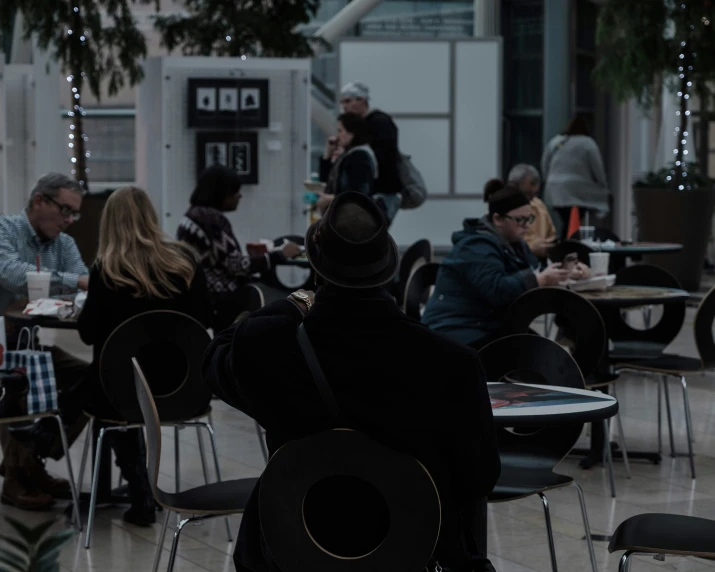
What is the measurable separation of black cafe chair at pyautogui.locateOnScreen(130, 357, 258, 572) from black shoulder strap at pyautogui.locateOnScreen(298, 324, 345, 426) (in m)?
0.97

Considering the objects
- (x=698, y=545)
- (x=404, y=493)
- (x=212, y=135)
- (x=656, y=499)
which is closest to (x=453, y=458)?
(x=404, y=493)

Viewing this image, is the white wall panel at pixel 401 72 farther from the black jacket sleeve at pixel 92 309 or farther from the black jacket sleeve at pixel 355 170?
the black jacket sleeve at pixel 92 309

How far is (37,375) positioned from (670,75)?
9249 millimetres

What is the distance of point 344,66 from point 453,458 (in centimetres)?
1046

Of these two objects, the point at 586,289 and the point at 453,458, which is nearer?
the point at 453,458

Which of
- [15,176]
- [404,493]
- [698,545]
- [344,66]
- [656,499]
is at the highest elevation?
[344,66]

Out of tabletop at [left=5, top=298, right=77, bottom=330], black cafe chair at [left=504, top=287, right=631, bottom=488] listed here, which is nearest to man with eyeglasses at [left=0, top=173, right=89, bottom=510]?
tabletop at [left=5, top=298, right=77, bottom=330]

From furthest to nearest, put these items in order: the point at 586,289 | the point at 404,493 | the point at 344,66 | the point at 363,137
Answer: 1. the point at 344,66
2. the point at 363,137
3. the point at 586,289
4. the point at 404,493

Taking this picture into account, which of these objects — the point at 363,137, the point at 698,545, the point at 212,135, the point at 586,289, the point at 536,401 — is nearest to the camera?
the point at 698,545

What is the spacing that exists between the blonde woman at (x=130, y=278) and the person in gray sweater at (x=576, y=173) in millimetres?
6202

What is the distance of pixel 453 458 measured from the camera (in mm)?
2465

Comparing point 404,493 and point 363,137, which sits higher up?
point 363,137

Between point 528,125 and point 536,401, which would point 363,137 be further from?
point 528,125

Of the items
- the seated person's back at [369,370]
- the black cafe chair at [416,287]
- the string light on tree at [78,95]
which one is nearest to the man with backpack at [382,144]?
the black cafe chair at [416,287]
